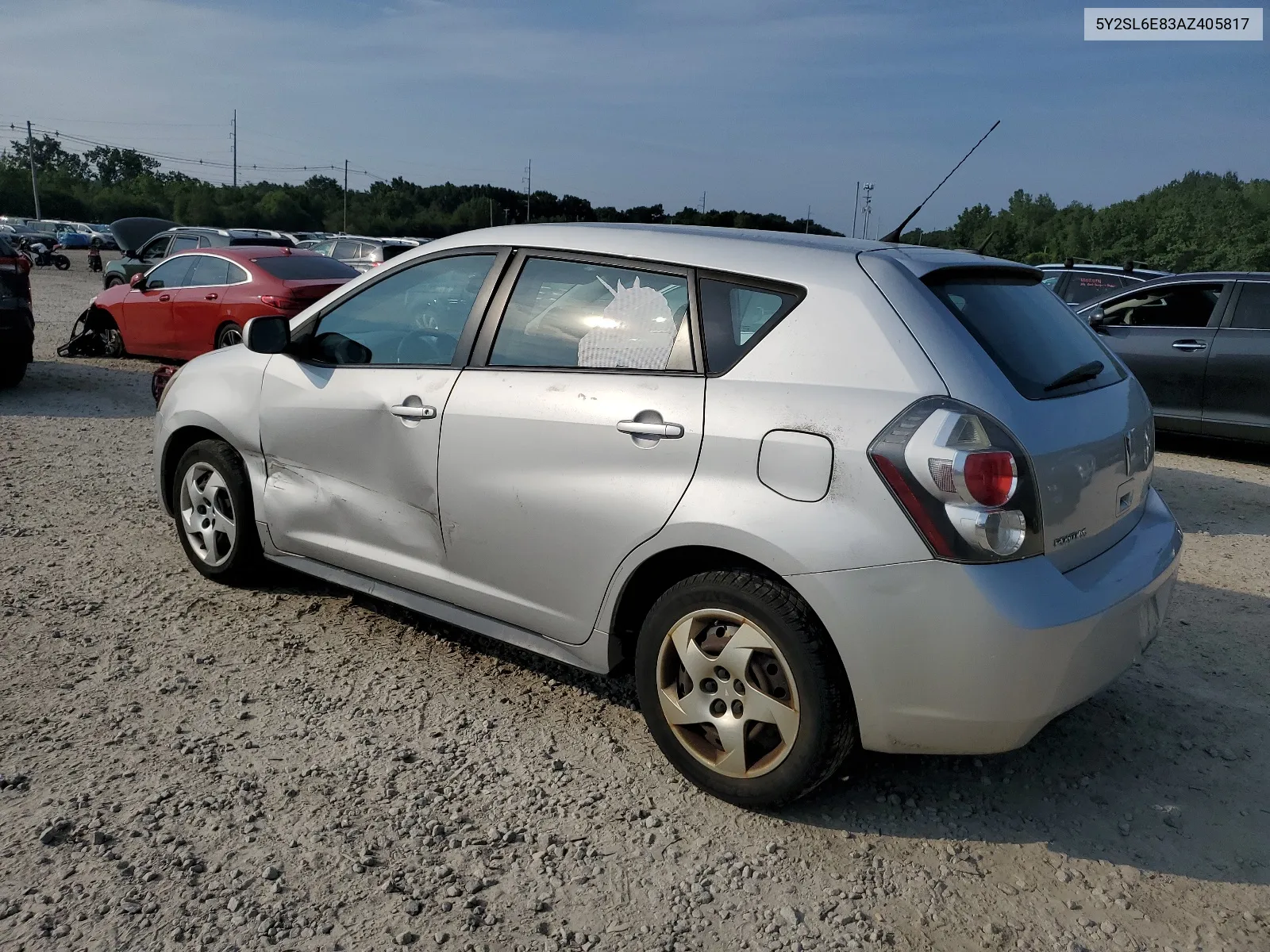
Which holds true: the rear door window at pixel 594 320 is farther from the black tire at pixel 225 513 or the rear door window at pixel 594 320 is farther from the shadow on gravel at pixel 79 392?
the shadow on gravel at pixel 79 392

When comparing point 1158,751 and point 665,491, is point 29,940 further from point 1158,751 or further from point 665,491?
point 1158,751

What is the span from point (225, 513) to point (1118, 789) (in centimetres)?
382

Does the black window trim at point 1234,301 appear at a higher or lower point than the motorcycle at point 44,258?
lower

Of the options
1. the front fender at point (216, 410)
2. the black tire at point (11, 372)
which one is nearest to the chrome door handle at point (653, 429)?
→ the front fender at point (216, 410)

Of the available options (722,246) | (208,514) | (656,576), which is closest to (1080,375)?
(722,246)

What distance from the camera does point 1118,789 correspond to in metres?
3.35

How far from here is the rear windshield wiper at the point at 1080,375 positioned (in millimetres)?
3046

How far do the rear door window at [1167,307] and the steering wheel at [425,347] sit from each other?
7935 mm

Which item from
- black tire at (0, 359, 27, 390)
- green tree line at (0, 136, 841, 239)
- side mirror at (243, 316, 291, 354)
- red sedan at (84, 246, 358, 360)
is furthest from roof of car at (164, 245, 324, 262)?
green tree line at (0, 136, 841, 239)

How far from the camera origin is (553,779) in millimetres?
3277

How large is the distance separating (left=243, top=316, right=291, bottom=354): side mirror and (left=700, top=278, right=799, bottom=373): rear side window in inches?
78.0

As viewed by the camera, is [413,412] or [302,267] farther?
[302,267]

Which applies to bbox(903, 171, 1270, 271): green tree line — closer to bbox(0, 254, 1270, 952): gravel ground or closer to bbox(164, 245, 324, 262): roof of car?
bbox(164, 245, 324, 262): roof of car

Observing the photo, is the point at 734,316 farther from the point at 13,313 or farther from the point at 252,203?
the point at 252,203
